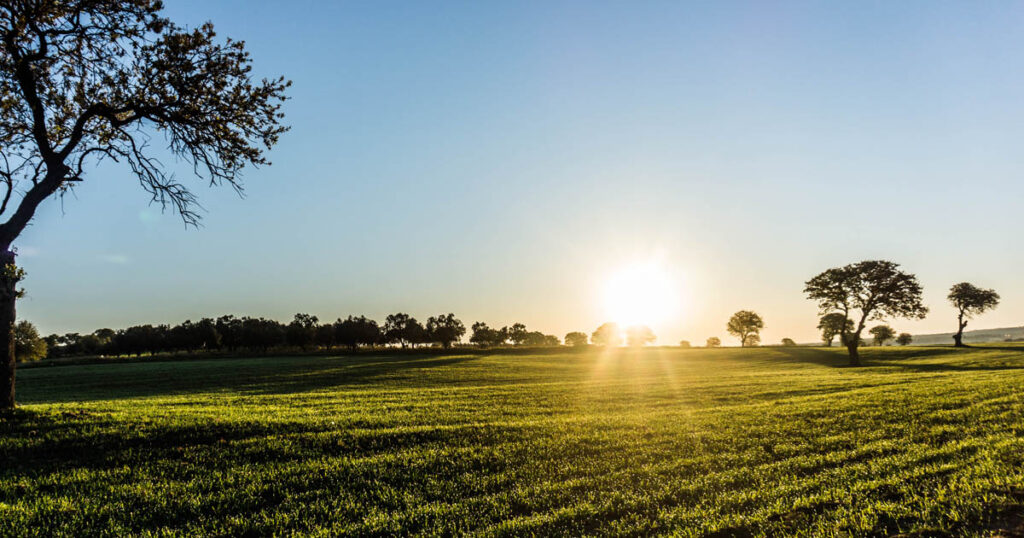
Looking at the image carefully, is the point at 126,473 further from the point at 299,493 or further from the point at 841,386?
the point at 841,386

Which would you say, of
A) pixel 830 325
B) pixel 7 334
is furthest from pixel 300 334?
pixel 830 325

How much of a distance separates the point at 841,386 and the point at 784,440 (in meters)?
19.2

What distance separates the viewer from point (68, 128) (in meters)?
18.0

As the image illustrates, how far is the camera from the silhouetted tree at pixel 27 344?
70562mm

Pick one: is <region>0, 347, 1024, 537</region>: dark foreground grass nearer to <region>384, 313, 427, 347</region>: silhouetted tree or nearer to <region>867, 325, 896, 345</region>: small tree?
<region>384, 313, 427, 347</region>: silhouetted tree

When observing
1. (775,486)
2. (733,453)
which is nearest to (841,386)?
(733,453)

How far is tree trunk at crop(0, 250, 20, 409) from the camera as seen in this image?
48.0 ft

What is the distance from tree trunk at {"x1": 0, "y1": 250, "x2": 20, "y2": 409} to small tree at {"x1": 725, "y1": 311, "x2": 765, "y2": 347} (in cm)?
16416

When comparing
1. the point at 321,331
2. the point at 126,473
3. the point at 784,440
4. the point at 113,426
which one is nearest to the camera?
the point at 126,473

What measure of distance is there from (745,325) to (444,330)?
101 metres

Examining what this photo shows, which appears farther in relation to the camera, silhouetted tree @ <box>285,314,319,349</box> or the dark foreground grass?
silhouetted tree @ <box>285,314,319,349</box>

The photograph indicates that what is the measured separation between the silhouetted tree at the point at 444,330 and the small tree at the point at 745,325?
309 feet

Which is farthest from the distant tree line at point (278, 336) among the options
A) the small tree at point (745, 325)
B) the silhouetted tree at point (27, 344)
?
the small tree at point (745, 325)

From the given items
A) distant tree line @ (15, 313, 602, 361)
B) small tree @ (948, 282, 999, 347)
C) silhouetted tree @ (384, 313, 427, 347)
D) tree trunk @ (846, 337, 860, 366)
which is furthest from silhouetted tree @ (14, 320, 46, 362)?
small tree @ (948, 282, 999, 347)
